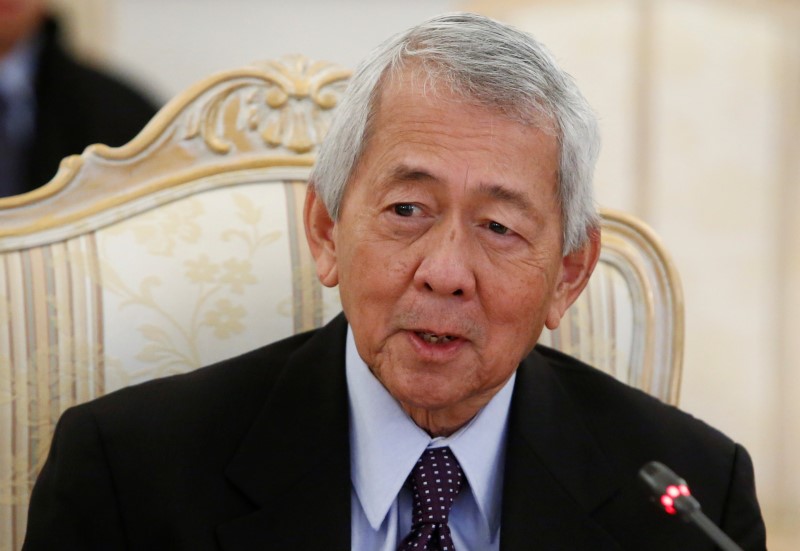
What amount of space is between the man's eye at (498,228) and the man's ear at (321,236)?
0.21 meters

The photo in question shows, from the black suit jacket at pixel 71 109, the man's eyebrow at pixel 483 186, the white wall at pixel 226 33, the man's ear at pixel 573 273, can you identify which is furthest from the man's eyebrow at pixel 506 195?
the white wall at pixel 226 33

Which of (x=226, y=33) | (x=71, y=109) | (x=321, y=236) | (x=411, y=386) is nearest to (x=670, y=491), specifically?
(x=411, y=386)

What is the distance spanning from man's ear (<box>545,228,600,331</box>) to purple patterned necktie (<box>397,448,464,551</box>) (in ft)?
0.73

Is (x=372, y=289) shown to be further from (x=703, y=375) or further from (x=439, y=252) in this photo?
(x=703, y=375)

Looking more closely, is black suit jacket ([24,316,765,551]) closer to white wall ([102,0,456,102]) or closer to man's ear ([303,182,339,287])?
man's ear ([303,182,339,287])

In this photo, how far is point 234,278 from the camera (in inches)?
67.1

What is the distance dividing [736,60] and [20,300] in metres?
2.86

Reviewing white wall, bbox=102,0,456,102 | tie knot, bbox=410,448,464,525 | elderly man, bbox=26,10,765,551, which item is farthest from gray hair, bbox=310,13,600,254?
white wall, bbox=102,0,456,102

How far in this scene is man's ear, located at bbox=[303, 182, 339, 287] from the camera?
1.54 metres

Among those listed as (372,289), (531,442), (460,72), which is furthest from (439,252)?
(531,442)

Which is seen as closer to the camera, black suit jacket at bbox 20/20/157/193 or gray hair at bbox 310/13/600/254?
gray hair at bbox 310/13/600/254

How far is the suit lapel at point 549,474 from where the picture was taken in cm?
151

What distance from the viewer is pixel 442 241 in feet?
4.61

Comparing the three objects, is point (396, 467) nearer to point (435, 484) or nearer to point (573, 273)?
point (435, 484)
